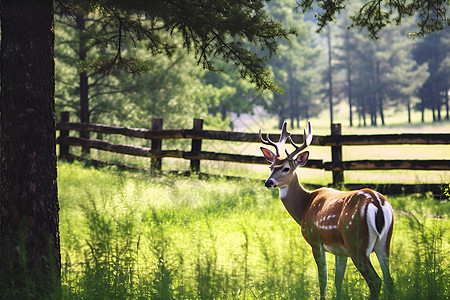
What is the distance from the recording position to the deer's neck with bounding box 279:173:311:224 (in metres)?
4.69

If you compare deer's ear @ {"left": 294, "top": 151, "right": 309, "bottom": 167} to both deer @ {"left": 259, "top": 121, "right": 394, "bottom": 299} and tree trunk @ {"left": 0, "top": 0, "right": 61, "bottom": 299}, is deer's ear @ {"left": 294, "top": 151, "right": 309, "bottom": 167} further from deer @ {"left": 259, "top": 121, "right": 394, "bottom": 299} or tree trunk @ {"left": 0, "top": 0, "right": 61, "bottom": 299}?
tree trunk @ {"left": 0, "top": 0, "right": 61, "bottom": 299}

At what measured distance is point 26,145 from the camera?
405 centimetres

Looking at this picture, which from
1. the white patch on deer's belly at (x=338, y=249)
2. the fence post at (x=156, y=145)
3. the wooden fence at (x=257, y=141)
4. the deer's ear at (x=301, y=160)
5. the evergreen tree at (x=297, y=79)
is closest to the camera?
the white patch on deer's belly at (x=338, y=249)

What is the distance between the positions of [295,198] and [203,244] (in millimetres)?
1326

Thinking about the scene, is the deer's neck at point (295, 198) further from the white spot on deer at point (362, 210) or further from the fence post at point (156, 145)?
the fence post at point (156, 145)

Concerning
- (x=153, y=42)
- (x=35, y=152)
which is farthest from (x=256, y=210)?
(x=35, y=152)

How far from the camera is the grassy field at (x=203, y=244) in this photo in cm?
356

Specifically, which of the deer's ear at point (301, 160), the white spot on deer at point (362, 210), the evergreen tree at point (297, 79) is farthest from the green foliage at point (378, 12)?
the evergreen tree at point (297, 79)

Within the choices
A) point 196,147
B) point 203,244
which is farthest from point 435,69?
point 203,244

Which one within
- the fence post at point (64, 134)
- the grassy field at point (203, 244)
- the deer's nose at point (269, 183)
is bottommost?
the grassy field at point (203, 244)

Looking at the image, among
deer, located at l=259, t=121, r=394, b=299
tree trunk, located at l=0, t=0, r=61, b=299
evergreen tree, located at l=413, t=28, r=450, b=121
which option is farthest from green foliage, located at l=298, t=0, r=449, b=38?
evergreen tree, located at l=413, t=28, r=450, b=121

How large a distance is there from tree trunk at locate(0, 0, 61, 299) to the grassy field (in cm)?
31

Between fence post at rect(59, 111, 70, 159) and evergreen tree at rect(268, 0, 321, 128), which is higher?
evergreen tree at rect(268, 0, 321, 128)

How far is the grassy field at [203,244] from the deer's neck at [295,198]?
27cm
